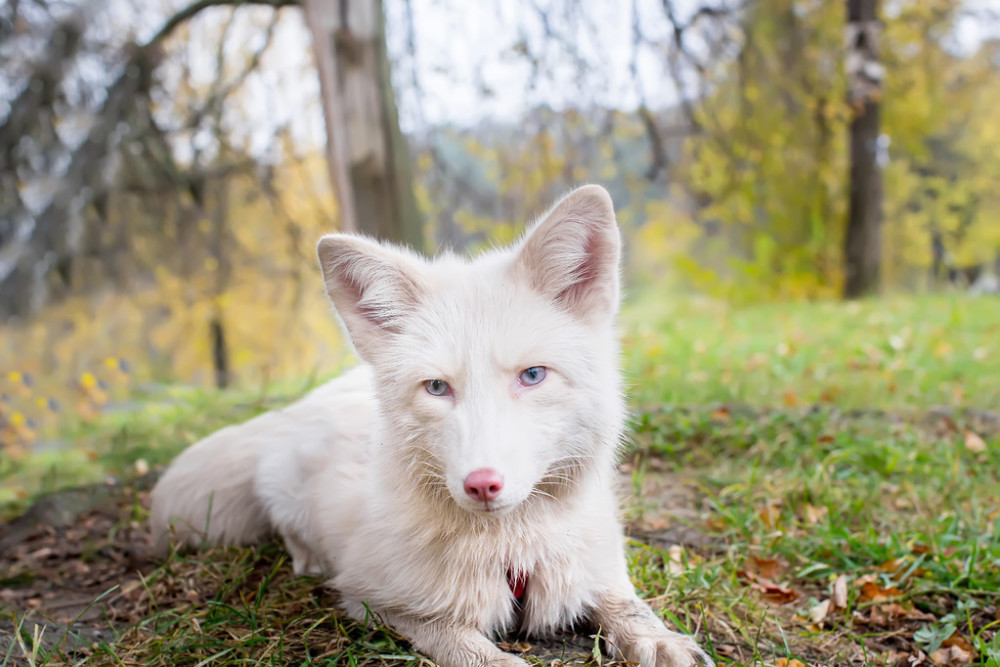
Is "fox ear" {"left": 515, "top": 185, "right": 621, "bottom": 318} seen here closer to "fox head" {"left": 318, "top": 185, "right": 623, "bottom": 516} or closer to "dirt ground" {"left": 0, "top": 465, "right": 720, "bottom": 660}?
"fox head" {"left": 318, "top": 185, "right": 623, "bottom": 516}

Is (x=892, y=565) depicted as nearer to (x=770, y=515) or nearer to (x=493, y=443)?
(x=770, y=515)

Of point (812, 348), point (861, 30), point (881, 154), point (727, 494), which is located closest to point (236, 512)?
point (727, 494)

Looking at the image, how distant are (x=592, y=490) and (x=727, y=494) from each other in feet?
4.91

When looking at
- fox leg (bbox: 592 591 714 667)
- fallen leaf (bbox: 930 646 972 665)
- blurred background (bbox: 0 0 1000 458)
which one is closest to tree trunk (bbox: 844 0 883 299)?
blurred background (bbox: 0 0 1000 458)

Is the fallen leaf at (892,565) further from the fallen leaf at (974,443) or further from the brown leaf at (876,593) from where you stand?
the fallen leaf at (974,443)

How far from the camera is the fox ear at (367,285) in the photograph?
2.18m

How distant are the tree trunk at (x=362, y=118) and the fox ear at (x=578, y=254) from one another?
3.45 meters

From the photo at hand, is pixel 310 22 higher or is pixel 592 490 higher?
pixel 310 22

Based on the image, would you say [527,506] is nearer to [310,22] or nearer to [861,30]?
[310,22]

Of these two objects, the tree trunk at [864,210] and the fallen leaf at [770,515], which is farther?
the tree trunk at [864,210]

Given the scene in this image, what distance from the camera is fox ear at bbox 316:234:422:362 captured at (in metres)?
2.18

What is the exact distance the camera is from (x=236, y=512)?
3.13 m

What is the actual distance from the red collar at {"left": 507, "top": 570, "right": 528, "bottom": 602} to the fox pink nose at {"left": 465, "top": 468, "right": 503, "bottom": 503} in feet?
1.77

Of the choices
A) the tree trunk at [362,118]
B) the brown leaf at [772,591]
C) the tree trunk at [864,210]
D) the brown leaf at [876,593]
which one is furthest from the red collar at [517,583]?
the tree trunk at [864,210]
